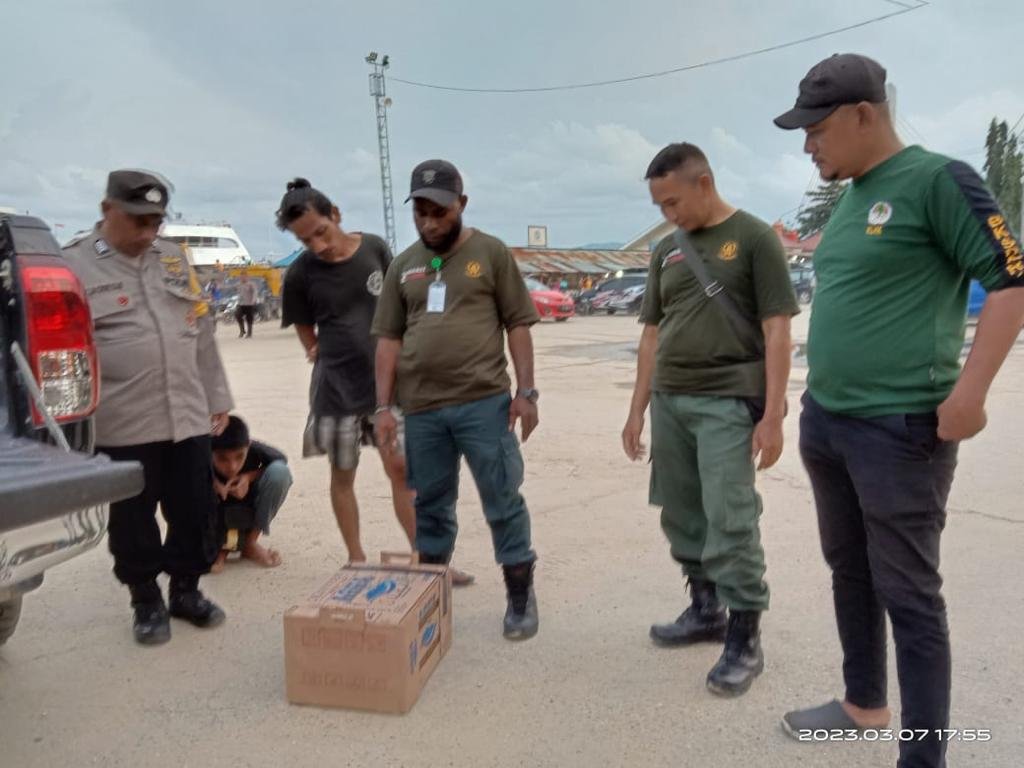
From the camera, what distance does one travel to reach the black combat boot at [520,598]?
3.29m

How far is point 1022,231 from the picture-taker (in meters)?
19.8

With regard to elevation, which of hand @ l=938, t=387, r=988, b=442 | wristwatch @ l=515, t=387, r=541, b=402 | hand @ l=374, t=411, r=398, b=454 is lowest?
hand @ l=374, t=411, r=398, b=454

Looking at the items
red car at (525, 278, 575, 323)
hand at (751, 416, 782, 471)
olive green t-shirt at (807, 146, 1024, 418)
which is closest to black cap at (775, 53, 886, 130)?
olive green t-shirt at (807, 146, 1024, 418)

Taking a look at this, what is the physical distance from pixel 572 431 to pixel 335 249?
3978 mm

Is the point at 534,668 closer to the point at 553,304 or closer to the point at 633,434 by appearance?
the point at 633,434

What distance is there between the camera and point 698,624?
315 centimetres

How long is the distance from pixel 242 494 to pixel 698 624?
2.28 metres

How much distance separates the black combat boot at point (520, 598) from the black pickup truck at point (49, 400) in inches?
61.2

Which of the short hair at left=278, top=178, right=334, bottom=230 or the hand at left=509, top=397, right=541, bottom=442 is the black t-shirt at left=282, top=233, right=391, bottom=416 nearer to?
the short hair at left=278, top=178, right=334, bottom=230

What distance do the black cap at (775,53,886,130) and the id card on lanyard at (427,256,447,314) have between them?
149cm

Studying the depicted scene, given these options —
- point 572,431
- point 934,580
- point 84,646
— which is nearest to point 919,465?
point 934,580

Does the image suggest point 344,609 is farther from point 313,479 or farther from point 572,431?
point 572,431

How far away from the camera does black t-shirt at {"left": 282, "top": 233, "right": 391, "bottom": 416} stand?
370 cm

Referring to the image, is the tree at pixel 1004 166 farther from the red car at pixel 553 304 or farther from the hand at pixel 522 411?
the hand at pixel 522 411
